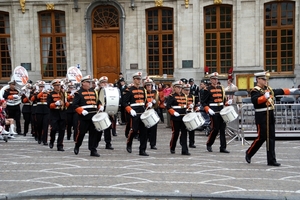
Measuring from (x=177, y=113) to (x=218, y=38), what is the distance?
13.9 metres

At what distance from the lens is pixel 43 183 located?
9.46 meters

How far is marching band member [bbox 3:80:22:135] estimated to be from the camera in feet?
61.3

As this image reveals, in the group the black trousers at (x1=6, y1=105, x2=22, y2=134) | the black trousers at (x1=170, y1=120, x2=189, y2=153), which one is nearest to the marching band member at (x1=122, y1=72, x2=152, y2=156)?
the black trousers at (x1=170, y1=120, x2=189, y2=153)

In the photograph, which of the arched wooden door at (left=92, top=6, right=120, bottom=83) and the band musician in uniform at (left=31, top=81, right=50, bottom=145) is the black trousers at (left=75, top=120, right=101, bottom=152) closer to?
Result: the band musician in uniform at (left=31, top=81, right=50, bottom=145)

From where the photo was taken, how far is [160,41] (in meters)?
26.8

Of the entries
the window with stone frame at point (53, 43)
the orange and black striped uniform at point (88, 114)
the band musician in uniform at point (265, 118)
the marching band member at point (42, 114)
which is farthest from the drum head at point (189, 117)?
the window with stone frame at point (53, 43)

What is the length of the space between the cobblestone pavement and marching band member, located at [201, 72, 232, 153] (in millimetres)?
383

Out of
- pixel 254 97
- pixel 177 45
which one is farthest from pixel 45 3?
pixel 254 97

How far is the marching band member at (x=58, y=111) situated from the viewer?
14375 mm

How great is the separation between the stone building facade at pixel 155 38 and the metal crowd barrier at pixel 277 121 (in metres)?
9.54

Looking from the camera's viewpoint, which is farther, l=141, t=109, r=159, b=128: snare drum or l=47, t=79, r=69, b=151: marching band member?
l=47, t=79, r=69, b=151: marching band member

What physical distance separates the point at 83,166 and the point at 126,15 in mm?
16067

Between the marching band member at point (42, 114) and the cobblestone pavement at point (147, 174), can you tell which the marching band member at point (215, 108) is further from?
the marching band member at point (42, 114)

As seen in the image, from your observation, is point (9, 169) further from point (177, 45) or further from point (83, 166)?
point (177, 45)
